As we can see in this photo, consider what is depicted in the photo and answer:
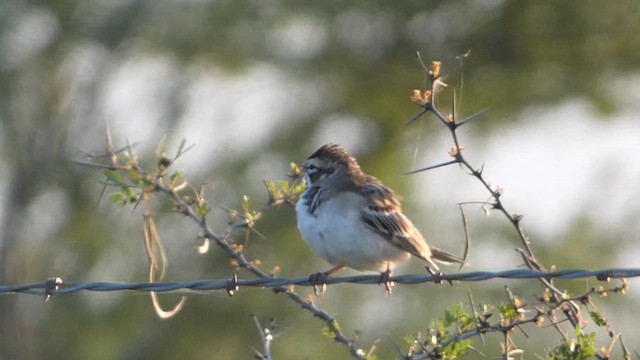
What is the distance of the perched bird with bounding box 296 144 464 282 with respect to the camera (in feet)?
22.1

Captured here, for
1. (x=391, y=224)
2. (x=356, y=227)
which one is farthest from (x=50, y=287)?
(x=391, y=224)

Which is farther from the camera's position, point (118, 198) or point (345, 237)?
point (345, 237)

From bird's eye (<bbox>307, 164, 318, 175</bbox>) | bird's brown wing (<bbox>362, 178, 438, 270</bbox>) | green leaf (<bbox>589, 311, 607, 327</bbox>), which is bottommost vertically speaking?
green leaf (<bbox>589, 311, 607, 327</bbox>)

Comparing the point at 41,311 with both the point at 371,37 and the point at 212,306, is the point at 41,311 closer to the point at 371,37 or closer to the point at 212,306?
the point at 212,306

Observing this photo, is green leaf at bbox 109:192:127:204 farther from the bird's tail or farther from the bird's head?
the bird's tail

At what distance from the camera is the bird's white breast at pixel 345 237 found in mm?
6723

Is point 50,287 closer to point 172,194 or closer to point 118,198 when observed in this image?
point 118,198

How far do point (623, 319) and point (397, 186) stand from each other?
2.19 meters

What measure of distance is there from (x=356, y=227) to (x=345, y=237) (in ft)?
0.36

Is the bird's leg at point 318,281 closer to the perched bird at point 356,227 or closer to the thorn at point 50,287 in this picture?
the perched bird at point 356,227

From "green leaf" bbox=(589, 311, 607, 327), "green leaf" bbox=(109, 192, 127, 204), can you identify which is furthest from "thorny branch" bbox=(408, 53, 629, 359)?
"green leaf" bbox=(109, 192, 127, 204)

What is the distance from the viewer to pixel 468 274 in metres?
5.17

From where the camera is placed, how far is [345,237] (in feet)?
22.1

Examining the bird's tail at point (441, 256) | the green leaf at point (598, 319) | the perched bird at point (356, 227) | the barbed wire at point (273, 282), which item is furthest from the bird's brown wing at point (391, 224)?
the green leaf at point (598, 319)
